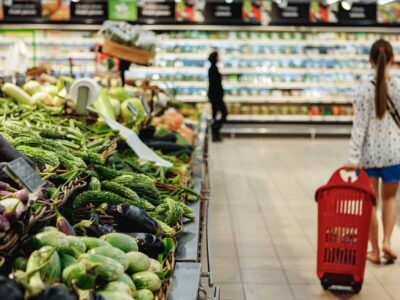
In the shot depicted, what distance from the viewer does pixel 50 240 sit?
5.82ft

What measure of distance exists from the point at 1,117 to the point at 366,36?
36.3 feet

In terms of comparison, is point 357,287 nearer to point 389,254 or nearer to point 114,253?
point 389,254

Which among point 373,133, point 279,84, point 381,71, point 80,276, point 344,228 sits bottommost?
point 344,228

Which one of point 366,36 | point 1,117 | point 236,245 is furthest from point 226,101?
point 1,117

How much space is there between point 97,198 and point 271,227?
3741mm

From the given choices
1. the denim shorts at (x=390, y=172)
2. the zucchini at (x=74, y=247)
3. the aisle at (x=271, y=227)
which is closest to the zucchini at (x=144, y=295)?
the zucchini at (x=74, y=247)

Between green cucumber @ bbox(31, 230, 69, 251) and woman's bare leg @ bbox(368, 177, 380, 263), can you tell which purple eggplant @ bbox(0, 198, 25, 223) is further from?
woman's bare leg @ bbox(368, 177, 380, 263)

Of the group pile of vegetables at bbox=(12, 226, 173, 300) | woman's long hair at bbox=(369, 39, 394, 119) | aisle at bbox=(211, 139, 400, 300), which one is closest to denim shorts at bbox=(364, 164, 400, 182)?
woman's long hair at bbox=(369, 39, 394, 119)

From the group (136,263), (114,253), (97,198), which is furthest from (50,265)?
(97,198)

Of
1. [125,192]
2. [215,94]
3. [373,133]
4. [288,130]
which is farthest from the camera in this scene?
[288,130]

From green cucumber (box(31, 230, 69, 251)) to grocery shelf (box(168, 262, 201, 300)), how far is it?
0.42 metres

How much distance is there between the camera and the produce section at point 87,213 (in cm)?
165

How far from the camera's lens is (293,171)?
9.14 meters

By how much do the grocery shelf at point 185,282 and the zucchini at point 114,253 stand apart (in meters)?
0.21
